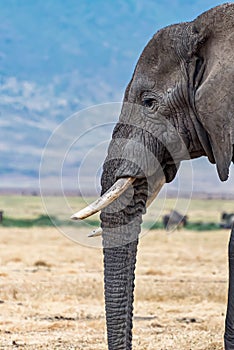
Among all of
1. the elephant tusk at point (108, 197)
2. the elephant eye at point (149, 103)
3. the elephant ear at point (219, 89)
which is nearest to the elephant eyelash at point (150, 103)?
the elephant eye at point (149, 103)

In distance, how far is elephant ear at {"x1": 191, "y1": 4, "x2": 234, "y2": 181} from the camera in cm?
543

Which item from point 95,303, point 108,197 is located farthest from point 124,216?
point 95,303

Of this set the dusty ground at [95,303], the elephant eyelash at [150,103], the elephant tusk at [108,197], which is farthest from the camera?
the dusty ground at [95,303]

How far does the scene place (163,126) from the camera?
5695mm

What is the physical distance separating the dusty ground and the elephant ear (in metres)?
2.86

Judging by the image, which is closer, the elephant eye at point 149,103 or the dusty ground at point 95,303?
the elephant eye at point 149,103

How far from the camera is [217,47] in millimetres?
5551

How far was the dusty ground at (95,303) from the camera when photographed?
841 cm

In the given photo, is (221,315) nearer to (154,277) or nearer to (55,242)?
(154,277)

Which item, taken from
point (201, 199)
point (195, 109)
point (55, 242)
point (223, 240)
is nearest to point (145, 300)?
point (195, 109)

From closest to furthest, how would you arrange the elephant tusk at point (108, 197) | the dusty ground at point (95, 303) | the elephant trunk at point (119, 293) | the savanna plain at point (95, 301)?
the elephant tusk at point (108, 197) < the elephant trunk at point (119, 293) < the savanna plain at point (95, 301) < the dusty ground at point (95, 303)

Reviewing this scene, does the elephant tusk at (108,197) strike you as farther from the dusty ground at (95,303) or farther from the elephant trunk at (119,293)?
the dusty ground at (95,303)

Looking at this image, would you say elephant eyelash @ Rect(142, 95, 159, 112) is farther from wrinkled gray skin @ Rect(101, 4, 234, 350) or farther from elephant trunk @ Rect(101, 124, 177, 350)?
elephant trunk @ Rect(101, 124, 177, 350)

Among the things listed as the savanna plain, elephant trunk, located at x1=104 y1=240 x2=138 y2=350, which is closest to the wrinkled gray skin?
elephant trunk, located at x1=104 y1=240 x2=138 y2=350
